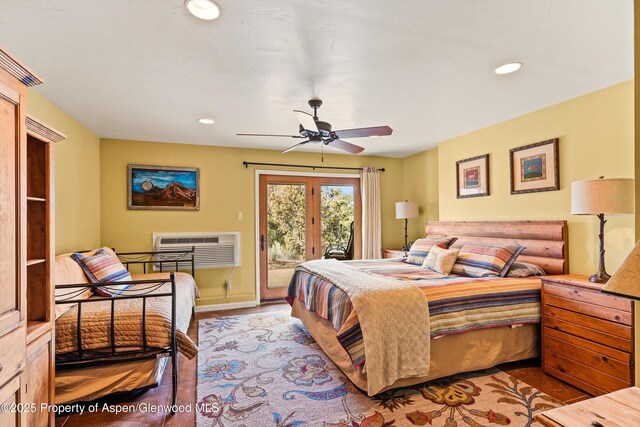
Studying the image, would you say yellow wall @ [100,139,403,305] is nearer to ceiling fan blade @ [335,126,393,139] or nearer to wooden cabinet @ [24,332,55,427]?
ceiling fan blade @ [335,126,393,139]

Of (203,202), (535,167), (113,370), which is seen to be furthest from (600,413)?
(203,202)

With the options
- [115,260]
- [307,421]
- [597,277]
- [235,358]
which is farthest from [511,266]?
[115,260]

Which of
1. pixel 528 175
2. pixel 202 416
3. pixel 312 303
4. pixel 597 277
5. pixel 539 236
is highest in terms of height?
pixel 528 175

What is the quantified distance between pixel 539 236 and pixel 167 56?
12.2 feet

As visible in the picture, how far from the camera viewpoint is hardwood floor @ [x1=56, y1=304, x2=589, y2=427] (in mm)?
2094

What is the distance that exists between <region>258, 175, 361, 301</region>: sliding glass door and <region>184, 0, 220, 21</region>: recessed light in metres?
3.34

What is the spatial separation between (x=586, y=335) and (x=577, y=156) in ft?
5.38

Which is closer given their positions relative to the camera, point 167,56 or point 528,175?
point 167,56

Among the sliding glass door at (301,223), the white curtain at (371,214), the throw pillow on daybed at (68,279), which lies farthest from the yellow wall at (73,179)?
the white curtain at (371,214)

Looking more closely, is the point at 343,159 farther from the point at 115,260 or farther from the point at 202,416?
the point at 202,416

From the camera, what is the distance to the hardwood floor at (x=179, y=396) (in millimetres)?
2094

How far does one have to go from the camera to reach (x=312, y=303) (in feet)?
10.2

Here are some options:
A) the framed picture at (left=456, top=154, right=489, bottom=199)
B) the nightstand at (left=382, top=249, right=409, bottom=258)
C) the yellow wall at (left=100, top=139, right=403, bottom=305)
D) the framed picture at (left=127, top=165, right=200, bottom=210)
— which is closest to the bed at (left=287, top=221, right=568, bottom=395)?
the framed picture at (left=456, top=154, right=489, bottom=199)

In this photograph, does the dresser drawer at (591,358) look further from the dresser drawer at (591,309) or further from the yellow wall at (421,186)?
the yellow wall at (421,186)
